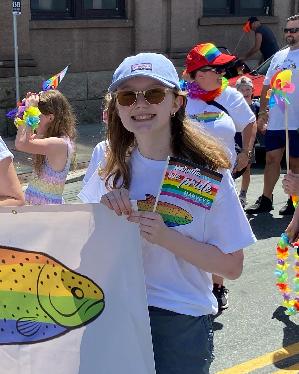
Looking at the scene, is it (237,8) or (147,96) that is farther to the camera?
(237,8)

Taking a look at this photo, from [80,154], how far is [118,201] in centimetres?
840

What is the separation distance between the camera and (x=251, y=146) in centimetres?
665

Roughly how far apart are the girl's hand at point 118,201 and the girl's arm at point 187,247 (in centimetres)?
3

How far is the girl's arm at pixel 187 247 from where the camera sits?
2406mm

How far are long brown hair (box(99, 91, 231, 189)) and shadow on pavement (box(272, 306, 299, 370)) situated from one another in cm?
221

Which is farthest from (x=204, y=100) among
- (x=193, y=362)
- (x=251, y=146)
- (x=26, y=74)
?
(x=26, y=74)

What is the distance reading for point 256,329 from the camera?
4.91 m

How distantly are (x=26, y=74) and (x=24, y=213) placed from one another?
10635mm

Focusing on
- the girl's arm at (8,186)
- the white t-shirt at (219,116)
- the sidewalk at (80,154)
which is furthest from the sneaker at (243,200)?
the girl's arm at (8,186)

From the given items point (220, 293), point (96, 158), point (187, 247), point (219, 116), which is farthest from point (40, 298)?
point (219, 116)

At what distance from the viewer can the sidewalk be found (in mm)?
9672

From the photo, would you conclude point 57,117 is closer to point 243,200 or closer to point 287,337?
point 287,337

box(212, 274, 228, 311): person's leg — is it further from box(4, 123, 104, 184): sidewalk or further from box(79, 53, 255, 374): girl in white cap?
box(4, 123, 104, 184): sidewalk

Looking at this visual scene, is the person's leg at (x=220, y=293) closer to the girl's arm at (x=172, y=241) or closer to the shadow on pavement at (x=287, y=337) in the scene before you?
the shadow on pavement at (x=287, y=337)
